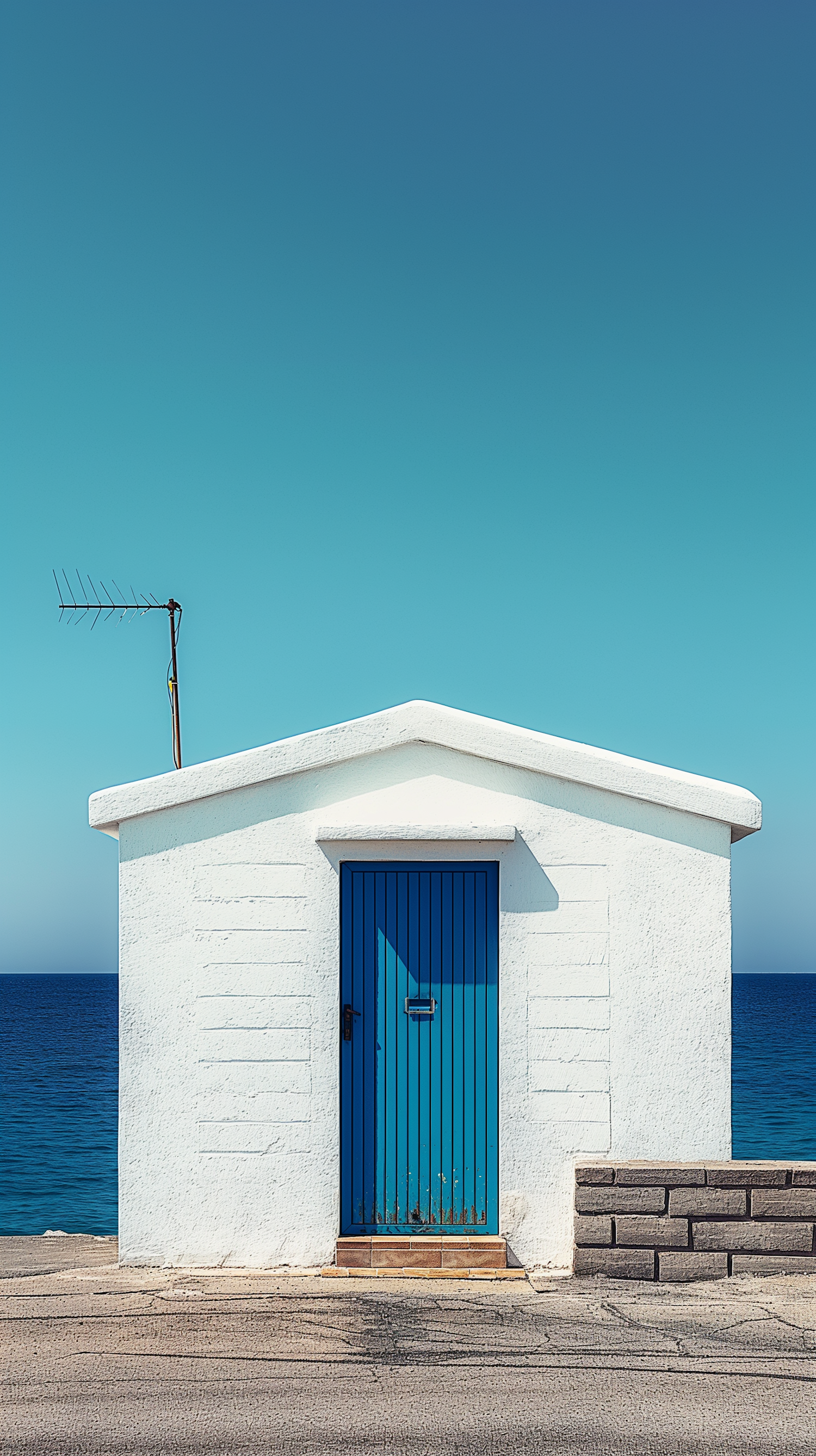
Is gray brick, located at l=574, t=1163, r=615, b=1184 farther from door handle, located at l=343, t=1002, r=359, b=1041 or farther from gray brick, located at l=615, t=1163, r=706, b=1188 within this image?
door handle, located at l=343, t=1002, r=359, b=1041

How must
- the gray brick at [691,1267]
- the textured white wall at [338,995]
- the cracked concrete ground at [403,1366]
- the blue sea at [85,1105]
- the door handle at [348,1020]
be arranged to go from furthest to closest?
the blue sea at [85,1105] → the door handle at [348,1020] → the textured white wall at [338,995] → the gray brick at [691,1267] → the cracked concrete ground at [403,1366]

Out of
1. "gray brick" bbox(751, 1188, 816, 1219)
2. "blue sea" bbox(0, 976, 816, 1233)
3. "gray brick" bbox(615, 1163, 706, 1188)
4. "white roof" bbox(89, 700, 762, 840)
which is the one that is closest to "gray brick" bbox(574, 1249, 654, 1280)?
"gray brick" bbox(615, 1163, 706, 1188)

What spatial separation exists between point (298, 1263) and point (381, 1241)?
0.55m

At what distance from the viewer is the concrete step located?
281 inches

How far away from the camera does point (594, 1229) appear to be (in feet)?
23.4

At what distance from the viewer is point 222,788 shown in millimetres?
7605

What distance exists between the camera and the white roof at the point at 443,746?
24.8ft

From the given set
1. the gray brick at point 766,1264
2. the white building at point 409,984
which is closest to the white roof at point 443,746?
the white building at point 409,984

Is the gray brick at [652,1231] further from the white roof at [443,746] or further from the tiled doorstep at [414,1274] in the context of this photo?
the white roof at [443,746]

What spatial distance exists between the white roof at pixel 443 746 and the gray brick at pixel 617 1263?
8.91ft

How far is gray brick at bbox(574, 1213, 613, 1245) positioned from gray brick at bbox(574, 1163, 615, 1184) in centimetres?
20

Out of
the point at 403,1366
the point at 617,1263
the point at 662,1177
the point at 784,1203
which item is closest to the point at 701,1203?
the point at 662,1177

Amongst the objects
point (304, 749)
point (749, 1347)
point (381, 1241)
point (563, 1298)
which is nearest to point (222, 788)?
point (304, 749)

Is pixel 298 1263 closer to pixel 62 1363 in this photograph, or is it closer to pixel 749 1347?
pixel 62 1363
